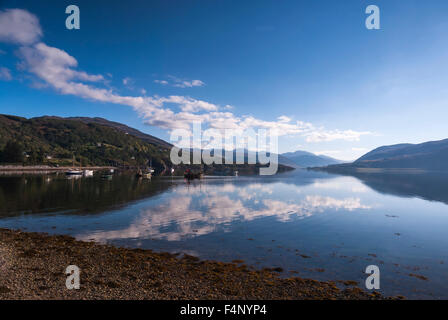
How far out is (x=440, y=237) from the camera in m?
29.1

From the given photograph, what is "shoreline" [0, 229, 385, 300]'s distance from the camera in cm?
1309

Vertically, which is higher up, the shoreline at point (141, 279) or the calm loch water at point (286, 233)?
the shoreline at point (141, 279)

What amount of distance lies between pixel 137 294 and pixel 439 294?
18.3 meters

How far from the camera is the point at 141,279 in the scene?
1525cm

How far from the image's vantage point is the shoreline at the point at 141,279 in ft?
43.0

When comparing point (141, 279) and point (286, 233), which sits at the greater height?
point (141, 279)

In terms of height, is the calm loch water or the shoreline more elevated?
the shoreline

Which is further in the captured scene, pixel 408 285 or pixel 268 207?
pixel 268 207

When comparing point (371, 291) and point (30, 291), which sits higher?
point (30, 291)

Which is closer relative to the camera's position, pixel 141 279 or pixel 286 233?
pixel 141 279

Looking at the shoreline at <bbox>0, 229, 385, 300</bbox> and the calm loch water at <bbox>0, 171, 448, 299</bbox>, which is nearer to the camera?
the shoreline at <bbox>0, 229, 385, 300</bbox>

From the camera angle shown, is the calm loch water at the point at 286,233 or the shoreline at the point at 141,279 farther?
the calm loch water at the point at 286,233
